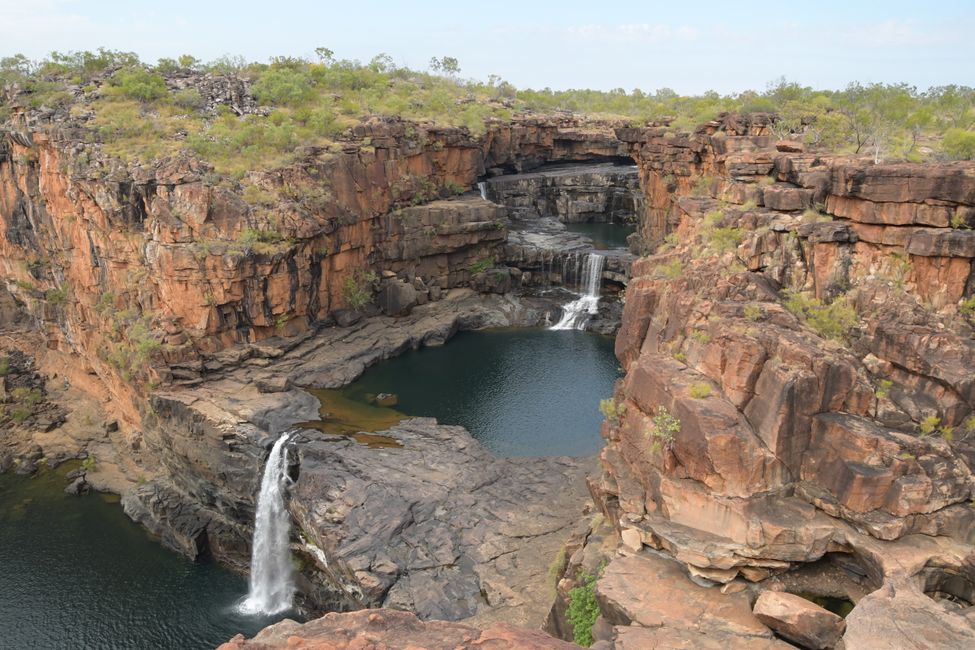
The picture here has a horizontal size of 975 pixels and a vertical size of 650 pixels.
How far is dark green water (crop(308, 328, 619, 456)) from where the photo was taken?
3703 centimetres

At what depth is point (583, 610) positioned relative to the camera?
2138cm

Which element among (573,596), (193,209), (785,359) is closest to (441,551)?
(573,596)

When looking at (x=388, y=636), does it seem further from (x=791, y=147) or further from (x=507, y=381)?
(x=507, y=381)

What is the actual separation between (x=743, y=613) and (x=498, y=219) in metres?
43.1

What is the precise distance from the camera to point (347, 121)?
5197 centimetres

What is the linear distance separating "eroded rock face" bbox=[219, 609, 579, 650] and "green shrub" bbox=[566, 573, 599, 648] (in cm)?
821

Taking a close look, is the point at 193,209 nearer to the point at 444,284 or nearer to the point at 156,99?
the point at 156,99

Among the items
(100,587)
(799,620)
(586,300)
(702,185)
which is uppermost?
(702,185)

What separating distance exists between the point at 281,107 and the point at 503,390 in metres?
28.5

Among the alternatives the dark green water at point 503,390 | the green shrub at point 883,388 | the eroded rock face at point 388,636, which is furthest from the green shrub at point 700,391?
the dark green water at point 503,390

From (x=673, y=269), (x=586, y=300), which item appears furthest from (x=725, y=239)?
(x=586, y=300)

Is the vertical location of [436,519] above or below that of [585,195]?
below

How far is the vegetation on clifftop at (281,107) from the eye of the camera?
3769 centimetres

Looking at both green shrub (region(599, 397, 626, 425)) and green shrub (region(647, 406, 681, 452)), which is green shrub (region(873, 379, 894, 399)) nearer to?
green shrub (region(647, 406, 681, 452))
